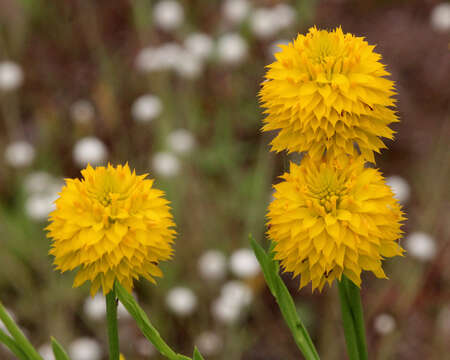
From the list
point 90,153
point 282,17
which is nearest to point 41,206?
point 90,153

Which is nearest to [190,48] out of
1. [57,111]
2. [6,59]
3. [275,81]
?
[57,111]

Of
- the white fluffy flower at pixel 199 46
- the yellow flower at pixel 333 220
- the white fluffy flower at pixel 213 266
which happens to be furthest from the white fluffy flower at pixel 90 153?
the yellow flower at pixel 333 220

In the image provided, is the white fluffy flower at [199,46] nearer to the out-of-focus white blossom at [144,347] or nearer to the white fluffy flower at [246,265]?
the white fluffy flower at [246,265]

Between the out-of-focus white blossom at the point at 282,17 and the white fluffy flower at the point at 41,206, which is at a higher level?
the out-of-focus white blossom at the point at 282,17

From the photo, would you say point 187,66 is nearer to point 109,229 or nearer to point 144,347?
point 144,347

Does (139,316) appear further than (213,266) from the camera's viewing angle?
No

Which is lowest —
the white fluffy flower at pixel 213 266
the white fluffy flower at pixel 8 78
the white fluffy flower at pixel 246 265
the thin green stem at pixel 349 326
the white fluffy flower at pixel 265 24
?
the white fluffy flower at pixel 213 266
